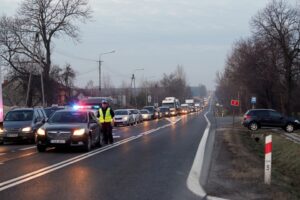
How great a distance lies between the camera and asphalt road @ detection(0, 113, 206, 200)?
9.47 metres

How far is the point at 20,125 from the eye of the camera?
76.2ft

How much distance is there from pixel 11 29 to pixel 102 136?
41.6 metres

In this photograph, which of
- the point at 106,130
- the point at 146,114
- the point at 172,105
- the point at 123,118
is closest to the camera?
the point at 106,130

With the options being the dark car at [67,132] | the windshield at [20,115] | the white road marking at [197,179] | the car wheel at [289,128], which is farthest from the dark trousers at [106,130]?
→ the car wheel at [289,128]

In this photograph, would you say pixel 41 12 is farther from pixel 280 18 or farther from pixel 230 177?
pixel 230 177

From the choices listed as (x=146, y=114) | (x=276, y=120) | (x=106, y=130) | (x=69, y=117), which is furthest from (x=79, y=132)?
(x=146, y=114)

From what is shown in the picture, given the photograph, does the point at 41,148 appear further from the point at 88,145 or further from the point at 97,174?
the point at 97,174

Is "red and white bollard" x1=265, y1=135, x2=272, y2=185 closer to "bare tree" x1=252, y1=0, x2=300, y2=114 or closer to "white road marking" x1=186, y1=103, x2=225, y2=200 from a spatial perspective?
"white road marking" x1=186, y1=103, x2=225, y2=200

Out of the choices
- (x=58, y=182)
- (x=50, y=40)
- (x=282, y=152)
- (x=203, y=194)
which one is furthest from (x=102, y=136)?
(x=50, y=40)

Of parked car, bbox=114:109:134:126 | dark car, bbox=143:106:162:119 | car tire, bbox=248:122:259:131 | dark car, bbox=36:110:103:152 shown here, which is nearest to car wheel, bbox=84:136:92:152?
dark car, bbox=36:110:103:152

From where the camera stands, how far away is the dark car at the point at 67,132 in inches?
697

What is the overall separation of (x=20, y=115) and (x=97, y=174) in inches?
530

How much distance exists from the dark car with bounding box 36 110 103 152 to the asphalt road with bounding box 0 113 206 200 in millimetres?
341

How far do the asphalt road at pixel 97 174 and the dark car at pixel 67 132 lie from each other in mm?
341
